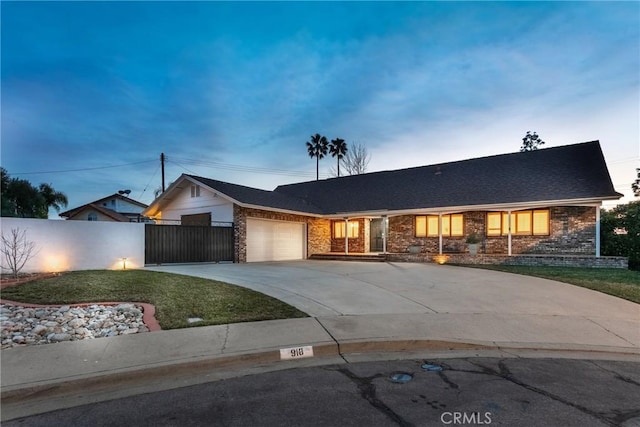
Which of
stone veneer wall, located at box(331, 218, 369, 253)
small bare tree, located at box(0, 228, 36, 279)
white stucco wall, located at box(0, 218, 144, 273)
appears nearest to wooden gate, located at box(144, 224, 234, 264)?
white stucco wall, located at box(0, 218, 144, 273)

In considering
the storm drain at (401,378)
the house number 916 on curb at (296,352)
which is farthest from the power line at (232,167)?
the storm drain at (401,378)

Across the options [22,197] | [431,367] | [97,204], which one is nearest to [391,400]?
[431,367]

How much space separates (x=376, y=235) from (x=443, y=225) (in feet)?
15.3

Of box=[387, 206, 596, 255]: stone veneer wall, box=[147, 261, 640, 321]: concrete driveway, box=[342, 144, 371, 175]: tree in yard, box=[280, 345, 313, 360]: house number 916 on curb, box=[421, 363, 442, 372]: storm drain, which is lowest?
box=[147, 261, 640, 321]: concrete driveway

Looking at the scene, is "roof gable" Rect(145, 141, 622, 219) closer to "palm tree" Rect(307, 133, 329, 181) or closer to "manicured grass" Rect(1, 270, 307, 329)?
"manicured grass" Rect(1, 270, 307, 329)

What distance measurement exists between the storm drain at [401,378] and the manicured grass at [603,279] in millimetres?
7749

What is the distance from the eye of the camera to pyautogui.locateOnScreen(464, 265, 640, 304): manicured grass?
29.3 feet

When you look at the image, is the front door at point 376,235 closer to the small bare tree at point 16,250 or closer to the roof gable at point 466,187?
the roof gable at point 466,187

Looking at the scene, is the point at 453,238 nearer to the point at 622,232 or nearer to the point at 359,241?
the point at 359,241

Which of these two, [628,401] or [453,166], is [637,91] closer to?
[453,166]

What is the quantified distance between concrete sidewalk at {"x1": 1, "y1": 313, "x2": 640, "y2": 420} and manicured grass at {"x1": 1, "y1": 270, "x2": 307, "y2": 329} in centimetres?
61

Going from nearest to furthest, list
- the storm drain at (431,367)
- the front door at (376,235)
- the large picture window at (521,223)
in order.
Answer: the storm drain at (431,367) < the large picture window at (521,223) < the front door at (376,235)

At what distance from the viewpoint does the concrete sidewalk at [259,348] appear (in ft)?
12.2

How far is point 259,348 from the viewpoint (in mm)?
4652
